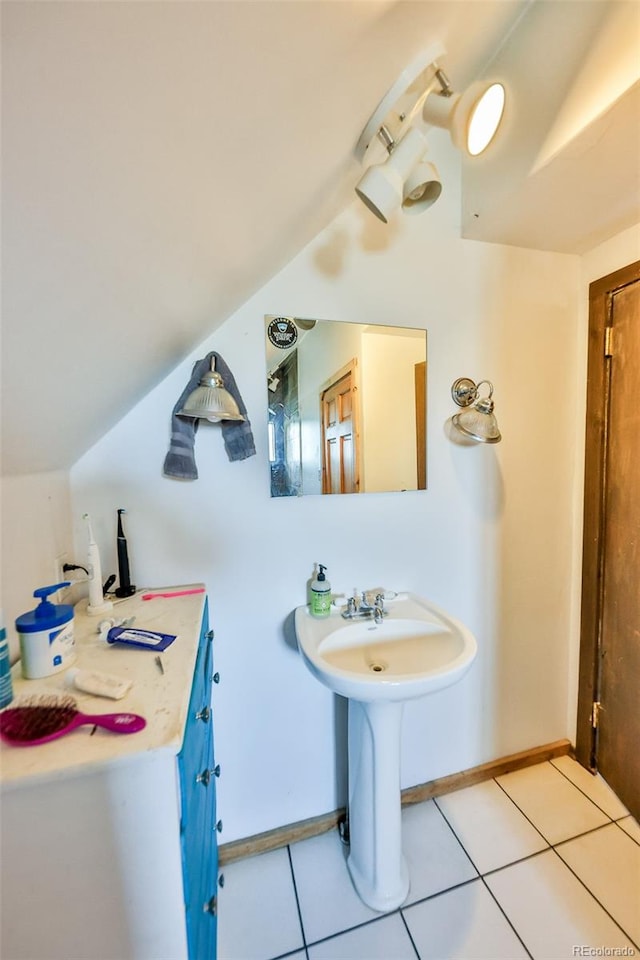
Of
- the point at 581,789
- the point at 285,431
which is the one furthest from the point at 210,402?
the point at 581,789

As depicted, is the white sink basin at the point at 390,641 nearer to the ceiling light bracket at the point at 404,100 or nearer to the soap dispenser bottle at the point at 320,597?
the soap dispenser bottle at the point at 320,597

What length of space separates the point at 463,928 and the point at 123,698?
4.10 feet

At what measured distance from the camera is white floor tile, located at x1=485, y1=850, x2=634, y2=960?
99 cm

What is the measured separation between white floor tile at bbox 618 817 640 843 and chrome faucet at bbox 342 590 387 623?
122cm

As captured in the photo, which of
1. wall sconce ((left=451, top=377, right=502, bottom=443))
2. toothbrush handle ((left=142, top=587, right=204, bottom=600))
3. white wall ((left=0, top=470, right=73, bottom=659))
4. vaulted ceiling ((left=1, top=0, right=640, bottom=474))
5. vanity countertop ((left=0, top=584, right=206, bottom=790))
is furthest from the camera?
wall sconce ((left=451, top=377, right=502, bottom=443))

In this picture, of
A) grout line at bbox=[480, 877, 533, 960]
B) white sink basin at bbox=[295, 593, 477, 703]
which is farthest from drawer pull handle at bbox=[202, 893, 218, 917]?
grout line at bbox=[480, 877, 533, 960]

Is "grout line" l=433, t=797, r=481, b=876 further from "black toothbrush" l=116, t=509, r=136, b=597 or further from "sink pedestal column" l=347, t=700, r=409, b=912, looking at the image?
"black toothbrush" l=116, t=509, r=136, b=597

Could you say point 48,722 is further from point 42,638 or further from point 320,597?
point 320,597

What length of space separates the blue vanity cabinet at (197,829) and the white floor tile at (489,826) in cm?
91

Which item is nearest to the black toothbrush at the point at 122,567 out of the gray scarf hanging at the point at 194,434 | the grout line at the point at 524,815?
the gray scarf hanging at the point at 194,434

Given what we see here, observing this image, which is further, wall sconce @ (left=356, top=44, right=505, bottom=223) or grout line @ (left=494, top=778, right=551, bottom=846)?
grout line @ (left=494, top=778, right=551, bottom=846)

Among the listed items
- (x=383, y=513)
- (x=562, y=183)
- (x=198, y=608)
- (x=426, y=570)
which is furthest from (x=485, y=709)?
(x=562, y=183)

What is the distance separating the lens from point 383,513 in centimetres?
129

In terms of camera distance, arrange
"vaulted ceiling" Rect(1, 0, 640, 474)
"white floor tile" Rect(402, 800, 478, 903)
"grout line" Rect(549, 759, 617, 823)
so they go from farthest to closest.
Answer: "grout line" Rect(549, 759, 617, 823), "white floor tile" Rect(402, 800, 478, 903), "vaulted ceiling" Rect(1, 0, 640, 474)
